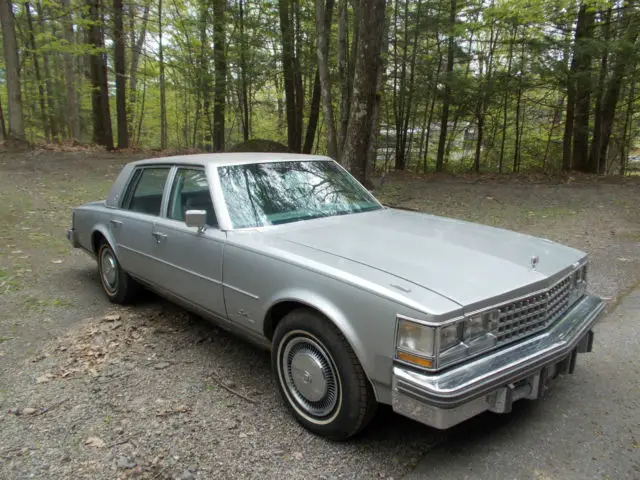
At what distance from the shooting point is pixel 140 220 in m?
4.21

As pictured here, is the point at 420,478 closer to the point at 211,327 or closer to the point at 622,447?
the point at 622,447

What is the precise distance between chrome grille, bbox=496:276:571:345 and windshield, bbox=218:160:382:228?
1.64m

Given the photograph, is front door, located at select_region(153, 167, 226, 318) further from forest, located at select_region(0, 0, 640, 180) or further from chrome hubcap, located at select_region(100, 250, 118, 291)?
forest, located at select_region(0, 0, 640, 180)

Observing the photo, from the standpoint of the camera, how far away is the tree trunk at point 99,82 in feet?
50.8

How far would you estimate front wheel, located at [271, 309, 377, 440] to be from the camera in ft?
7.97

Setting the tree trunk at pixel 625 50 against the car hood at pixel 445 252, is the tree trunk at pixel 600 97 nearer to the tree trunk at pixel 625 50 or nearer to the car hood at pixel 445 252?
the tree trunk at pixel 625 50

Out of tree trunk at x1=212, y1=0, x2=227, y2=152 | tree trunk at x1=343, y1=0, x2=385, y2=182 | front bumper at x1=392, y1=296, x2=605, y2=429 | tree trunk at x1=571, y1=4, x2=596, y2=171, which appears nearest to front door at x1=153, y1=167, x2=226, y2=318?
front bumper at x1=392, y1=296, x2=605, y2=429

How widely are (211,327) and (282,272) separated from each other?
180 cm

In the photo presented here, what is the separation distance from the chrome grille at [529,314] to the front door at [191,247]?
186 cm

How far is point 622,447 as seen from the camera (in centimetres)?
251

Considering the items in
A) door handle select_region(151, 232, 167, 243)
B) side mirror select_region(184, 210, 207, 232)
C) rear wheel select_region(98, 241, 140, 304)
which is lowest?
rear wheel select_region(98, 241, 140, 304)

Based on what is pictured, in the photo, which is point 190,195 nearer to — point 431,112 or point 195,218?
point 195,218

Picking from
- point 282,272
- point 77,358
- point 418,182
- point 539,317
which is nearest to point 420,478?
point 539,317

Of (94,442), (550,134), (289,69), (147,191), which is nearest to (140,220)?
(147,191)
